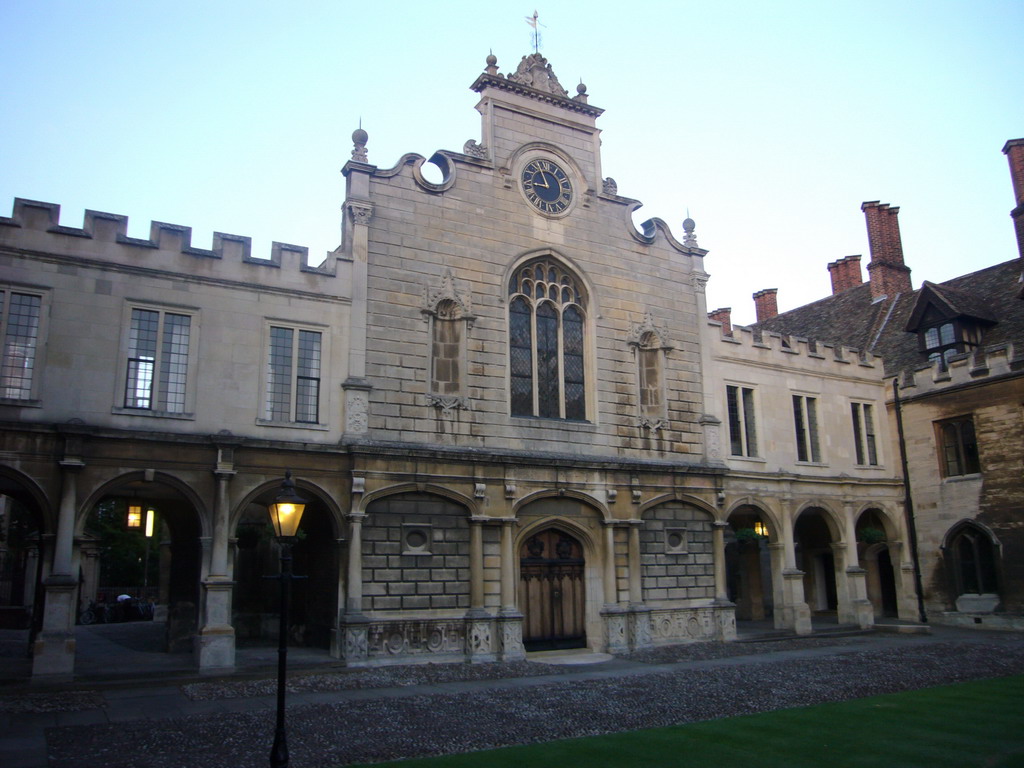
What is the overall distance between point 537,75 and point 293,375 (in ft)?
39.6

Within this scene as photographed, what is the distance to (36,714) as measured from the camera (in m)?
14.1

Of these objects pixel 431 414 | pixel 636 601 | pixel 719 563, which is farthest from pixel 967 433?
pixel 431 414

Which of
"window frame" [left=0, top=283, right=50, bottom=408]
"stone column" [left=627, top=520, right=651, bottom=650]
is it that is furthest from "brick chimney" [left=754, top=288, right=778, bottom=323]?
"window frame" [left=0, top=283, right=50, bottom=408]

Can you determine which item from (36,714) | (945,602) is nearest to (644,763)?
(36,714)

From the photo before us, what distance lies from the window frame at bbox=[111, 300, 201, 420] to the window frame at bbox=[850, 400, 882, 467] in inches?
890

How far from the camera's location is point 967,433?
2972cm

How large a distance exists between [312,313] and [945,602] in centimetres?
2356

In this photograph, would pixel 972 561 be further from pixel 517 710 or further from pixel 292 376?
pixel 292 376

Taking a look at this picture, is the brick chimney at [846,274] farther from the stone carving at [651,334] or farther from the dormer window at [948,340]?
the stone carving at [651,334]

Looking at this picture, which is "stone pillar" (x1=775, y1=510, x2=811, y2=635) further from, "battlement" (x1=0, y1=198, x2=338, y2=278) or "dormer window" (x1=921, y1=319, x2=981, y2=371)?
"battlement" (x1=0, y1=198, x2=338, y2=278)

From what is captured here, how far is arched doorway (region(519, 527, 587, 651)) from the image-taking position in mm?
23031

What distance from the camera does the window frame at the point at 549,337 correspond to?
2403 cm

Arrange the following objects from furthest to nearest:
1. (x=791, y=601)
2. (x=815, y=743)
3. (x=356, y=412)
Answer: (x=791, y=601) < (x=356, y=412) < (x=815, y=743)

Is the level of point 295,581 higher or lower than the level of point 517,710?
higher
